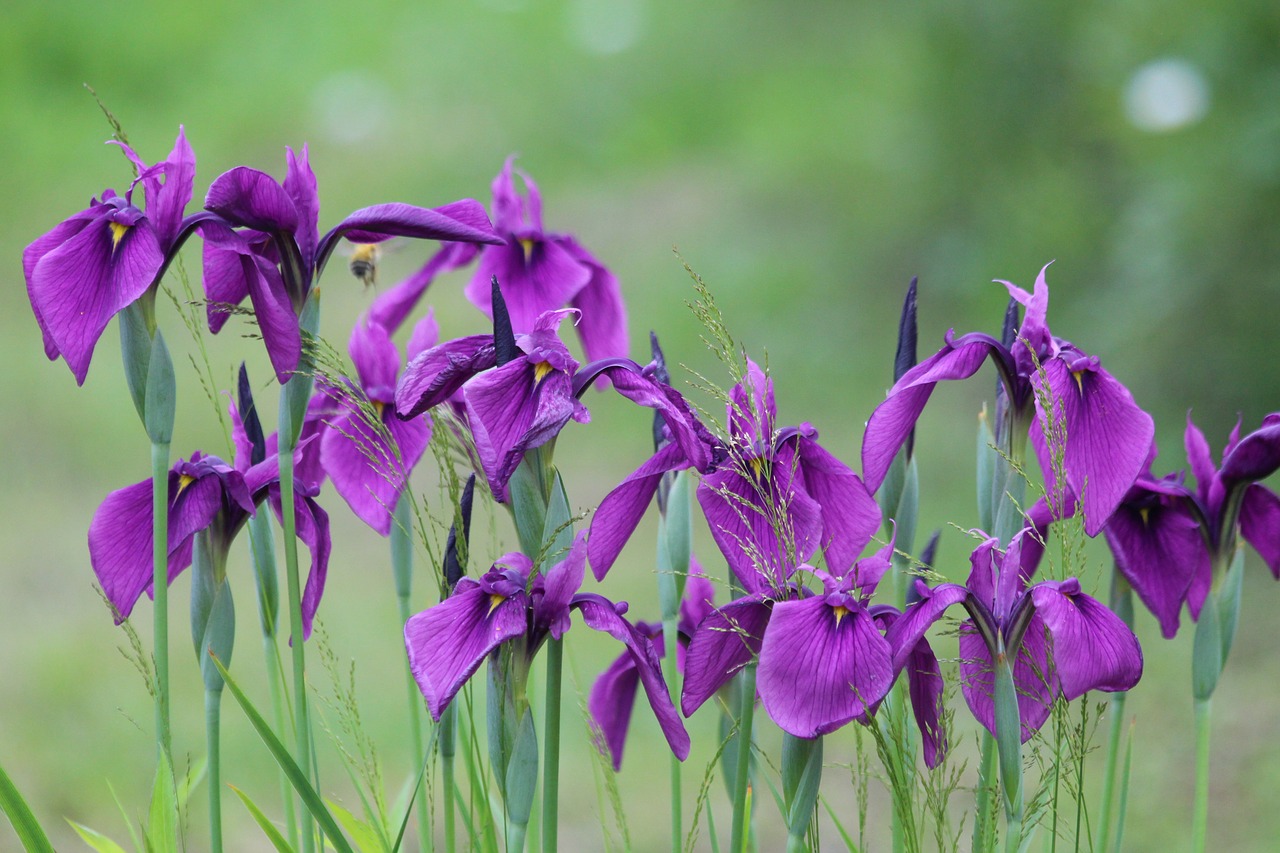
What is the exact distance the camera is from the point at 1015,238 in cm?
363

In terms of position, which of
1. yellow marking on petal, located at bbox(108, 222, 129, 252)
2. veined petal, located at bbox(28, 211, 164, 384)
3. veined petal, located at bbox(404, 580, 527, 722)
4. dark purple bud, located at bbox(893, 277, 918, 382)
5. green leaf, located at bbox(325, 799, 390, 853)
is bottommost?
green leaf, located at bbox(325, 799, 390, 853)

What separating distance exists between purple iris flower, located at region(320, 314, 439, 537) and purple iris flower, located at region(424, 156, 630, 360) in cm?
10

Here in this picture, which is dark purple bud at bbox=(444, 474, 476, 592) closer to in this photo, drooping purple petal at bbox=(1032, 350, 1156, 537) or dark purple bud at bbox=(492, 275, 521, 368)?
dark purple bud at bbox=(492, 275, 521, 368)

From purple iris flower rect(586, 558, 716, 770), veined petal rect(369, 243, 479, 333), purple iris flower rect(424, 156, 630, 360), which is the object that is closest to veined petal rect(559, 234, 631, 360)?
purple iris flower rect(424, 156, 630, 360)

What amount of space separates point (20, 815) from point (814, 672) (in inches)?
21.3

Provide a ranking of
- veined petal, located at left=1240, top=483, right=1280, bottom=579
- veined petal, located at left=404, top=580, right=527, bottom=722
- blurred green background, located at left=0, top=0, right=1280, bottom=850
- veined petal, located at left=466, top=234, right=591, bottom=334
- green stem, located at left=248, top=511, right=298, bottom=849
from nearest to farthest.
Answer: veined petal, located at left=404, top=580, right=527, bottom=722, green stem, located at left=248, top=511, right=298, bottom=849, veined petal, located at left=1240, top=483, right=1280, bottom=579, veined petal, located at left=466, top=234, right=591, bottom=334, blurred green background, located at left=0, top=0, right=1280, bottom=850

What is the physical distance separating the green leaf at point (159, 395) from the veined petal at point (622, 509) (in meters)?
0.29

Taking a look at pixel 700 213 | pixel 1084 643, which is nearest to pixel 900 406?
pixel 1084 643

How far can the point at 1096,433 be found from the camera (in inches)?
30.8

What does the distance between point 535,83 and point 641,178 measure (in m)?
0.90

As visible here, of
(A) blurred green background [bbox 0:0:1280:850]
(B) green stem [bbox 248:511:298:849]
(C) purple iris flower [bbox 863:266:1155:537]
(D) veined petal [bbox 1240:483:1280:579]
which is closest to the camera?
(C) purple iris flower [bbox 863:266:1155:537]

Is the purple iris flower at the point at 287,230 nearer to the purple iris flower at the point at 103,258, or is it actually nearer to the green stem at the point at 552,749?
the purple iris flower at the point at 103,258

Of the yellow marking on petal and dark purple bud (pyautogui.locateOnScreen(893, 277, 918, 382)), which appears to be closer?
the yellow marking on petal

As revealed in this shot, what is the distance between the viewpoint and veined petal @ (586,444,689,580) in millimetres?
759
